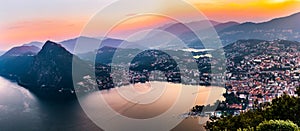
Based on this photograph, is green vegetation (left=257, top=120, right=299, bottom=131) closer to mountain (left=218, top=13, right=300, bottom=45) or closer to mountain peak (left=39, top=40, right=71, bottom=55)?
mountain peak (left=39, top=40, right=71, bottom=55)

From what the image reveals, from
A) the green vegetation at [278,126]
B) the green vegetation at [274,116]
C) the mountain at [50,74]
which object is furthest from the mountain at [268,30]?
the green vegetation at [278,126]

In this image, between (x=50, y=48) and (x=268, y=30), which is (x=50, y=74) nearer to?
(x=50, y=48)

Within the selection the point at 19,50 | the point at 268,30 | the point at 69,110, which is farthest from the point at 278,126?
the point at 268,30

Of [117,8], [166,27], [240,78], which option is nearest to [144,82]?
[240,78]

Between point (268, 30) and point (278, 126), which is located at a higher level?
point (268, 30)

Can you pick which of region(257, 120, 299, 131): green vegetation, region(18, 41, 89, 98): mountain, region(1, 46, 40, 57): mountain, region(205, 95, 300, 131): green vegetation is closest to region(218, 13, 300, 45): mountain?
region(18, 41, 89, 98): mountain
